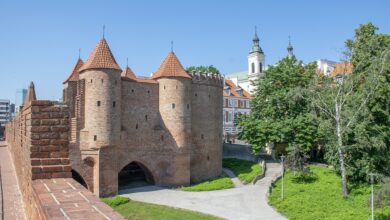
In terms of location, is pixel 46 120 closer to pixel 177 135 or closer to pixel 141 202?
pixel 141 202

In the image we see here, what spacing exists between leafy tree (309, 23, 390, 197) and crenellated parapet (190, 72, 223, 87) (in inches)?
461

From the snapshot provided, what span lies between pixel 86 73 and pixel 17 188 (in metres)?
19.3

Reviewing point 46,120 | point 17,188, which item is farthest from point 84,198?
point 17,188

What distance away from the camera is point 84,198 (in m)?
5.74

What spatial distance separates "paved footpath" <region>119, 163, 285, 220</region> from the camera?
24344 mm

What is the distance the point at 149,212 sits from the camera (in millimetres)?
24594

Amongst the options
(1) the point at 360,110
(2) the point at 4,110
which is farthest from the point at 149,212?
(2) the point at 4,110

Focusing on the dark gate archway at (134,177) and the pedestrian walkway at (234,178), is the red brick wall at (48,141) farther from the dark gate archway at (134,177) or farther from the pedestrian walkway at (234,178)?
the pedestrian walkway at (234,178)

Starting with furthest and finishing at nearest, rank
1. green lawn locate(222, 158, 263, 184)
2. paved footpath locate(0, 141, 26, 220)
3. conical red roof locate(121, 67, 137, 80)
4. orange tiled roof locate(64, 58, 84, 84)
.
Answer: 1. conical red roof locate(121, 67, 137, 80)
2. green lawn locate(222, 158, 263, 184)
3. orange tiled roof locate(64, 58, 84, 84)
4. paved footpath locate(0, 141, 26, 220)

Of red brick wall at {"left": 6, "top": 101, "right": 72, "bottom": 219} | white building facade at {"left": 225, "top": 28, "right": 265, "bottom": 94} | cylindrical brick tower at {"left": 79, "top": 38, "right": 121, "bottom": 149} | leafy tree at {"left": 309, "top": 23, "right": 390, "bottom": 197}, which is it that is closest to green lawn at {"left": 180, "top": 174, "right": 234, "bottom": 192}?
cylindrical brick tower at {"left": 79, "top": 38, "right": 121, "bottom": 149}

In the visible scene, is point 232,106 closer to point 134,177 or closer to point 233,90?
point 233,90

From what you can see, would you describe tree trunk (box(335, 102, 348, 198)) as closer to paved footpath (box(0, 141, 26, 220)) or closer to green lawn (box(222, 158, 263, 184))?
green lawn (box(222, 158, 263, 184))

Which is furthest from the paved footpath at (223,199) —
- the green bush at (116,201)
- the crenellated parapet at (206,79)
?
the crenellated parapet at (206,79)

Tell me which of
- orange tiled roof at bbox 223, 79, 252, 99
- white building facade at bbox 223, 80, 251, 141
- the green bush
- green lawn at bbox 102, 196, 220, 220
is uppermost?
orange tiled roof at bbox 223, 79, 252, 99
